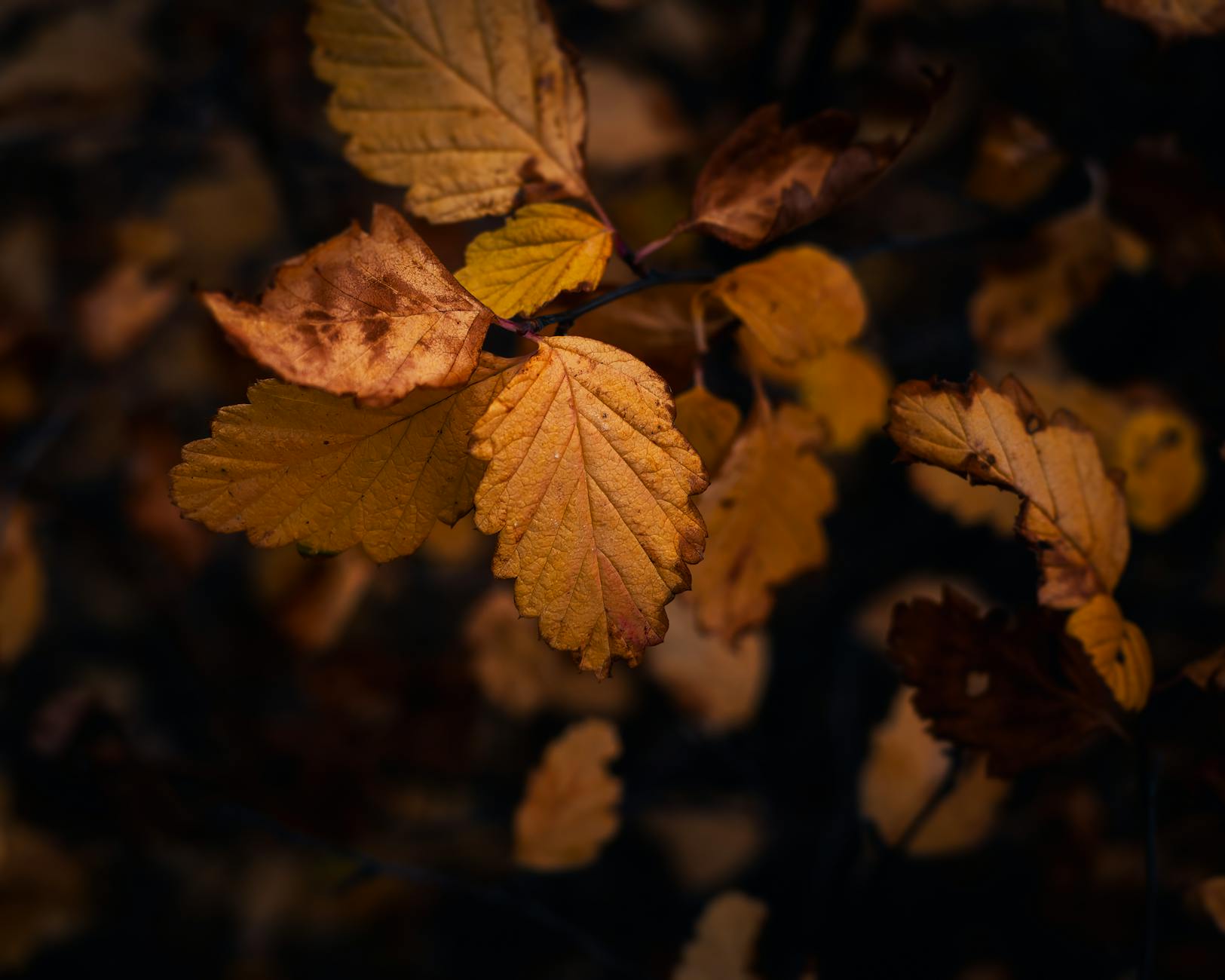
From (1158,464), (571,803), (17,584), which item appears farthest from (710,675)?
(17,584)

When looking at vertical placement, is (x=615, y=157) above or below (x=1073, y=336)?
above

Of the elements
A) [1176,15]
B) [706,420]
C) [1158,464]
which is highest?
[1176,15]

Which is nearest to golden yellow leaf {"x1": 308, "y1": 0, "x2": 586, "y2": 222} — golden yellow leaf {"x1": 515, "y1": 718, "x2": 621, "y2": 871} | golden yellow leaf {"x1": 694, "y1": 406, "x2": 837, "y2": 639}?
golden yellow leaf {"x1": 694, "y1": 406, "x2": 837, "y2": 639}

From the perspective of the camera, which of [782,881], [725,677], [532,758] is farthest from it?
[532,758]

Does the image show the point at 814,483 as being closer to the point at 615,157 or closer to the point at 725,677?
the point at 725,677

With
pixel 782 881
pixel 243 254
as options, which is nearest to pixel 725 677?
pixel 782 881

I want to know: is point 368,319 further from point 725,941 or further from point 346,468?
point 725,941
